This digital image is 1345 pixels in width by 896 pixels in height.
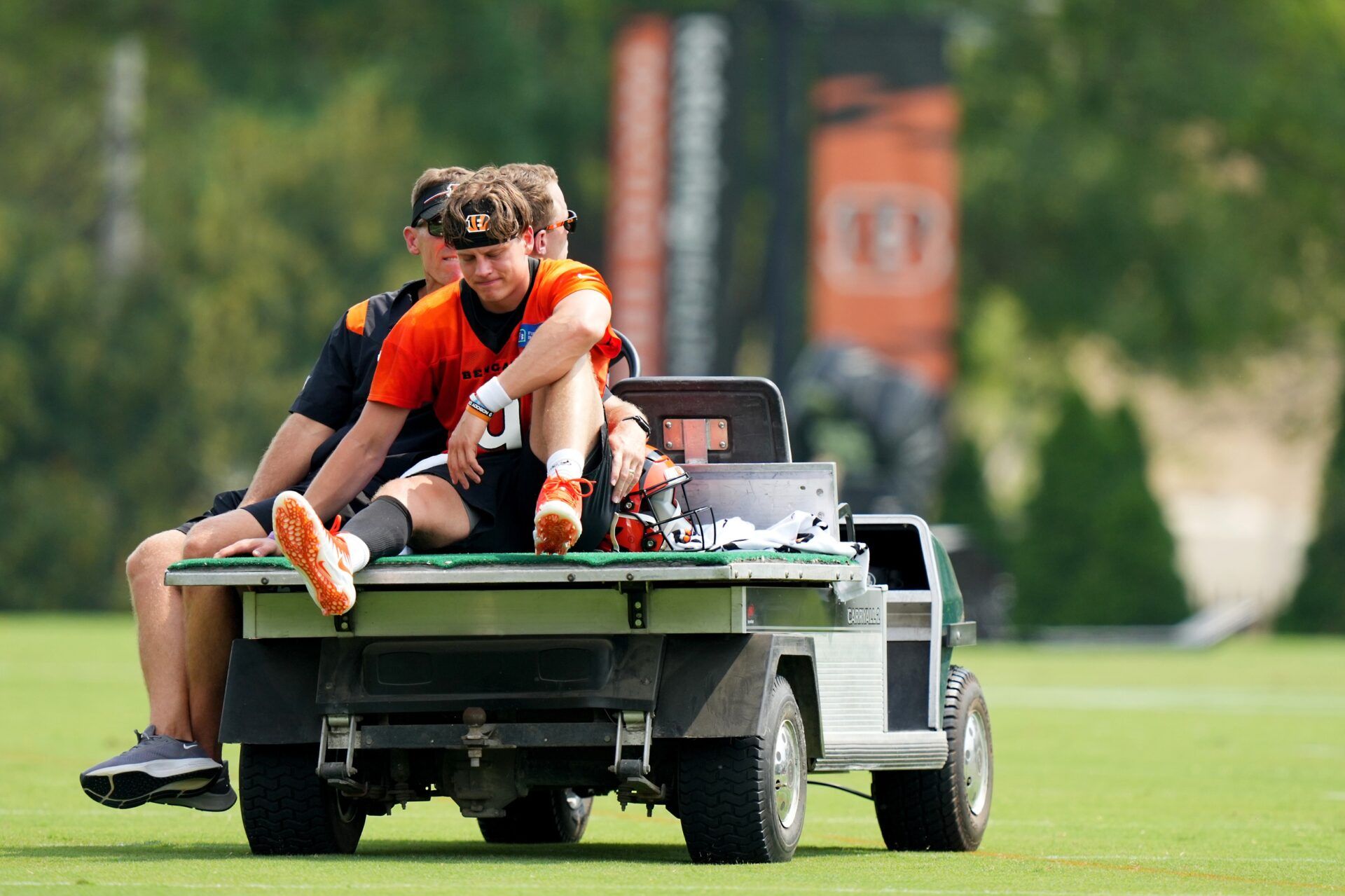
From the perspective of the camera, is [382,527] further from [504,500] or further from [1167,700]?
[1167,700]

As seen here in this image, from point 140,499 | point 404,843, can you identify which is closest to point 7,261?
point 140,499

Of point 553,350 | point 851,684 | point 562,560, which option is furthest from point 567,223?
point 851,684

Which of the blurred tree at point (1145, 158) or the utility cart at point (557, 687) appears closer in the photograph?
the utility cart at point (557, 687)

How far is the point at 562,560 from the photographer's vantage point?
800 centimetres

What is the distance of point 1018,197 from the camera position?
155ft

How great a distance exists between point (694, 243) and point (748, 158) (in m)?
8.33

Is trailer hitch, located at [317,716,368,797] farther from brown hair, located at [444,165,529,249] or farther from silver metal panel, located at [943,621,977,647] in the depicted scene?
silver metal panel, located at [943,621,977,647]

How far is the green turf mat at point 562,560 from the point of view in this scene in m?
7.96

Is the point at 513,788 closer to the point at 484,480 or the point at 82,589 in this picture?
the point at 484,480

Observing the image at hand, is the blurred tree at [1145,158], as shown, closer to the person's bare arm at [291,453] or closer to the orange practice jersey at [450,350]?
the person's bare arm at [291,453]

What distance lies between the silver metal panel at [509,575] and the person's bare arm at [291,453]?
4.21 ft

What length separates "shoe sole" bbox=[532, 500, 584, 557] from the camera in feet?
26.4

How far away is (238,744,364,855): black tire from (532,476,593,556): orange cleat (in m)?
1.12

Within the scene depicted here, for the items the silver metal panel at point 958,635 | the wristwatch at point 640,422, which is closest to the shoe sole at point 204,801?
the wristwatch at point 640,422
